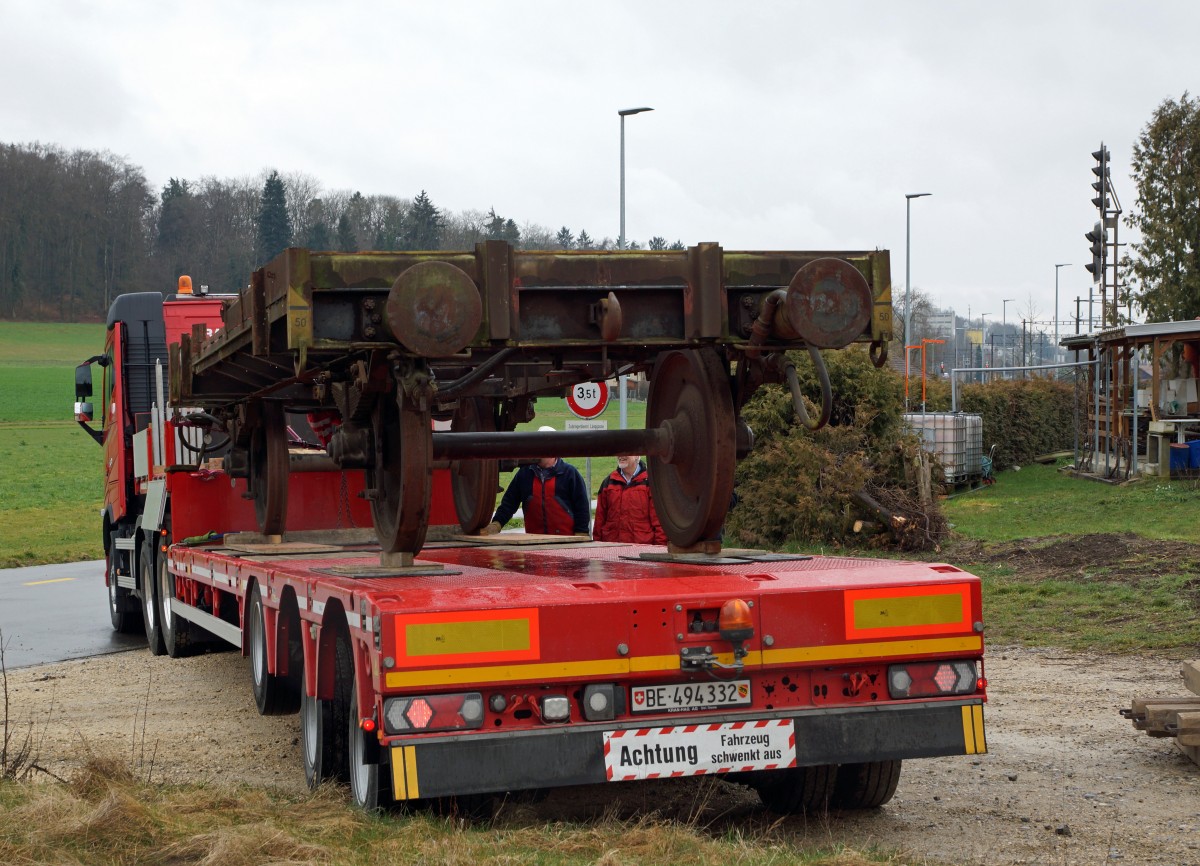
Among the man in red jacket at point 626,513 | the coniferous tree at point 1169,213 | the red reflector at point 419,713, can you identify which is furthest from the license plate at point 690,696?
the coniferous tree at point 1169,213

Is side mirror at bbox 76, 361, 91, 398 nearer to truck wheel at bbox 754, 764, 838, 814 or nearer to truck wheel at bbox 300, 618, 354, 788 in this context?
truck wheel at bbox 300, 618, 354, 788

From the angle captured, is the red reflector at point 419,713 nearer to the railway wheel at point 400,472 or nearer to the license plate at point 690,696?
the license plate at point 690,696

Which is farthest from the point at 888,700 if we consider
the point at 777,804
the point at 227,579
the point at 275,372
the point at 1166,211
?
the point at 1166,211

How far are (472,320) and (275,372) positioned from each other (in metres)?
2.58

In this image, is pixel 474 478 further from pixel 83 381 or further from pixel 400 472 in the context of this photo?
pixel 83 381

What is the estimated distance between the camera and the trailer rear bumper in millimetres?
5219

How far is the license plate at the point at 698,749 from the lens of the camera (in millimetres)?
5398

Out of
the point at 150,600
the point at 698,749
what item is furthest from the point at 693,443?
the point at 150,600

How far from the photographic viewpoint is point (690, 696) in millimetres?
5523

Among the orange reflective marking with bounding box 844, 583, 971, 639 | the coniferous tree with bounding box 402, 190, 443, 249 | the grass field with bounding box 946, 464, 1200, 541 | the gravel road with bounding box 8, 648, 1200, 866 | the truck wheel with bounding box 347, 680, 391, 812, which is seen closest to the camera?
the truck wheel with bounding box 347, 680, 391, 812

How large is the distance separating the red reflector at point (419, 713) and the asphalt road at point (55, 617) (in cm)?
789

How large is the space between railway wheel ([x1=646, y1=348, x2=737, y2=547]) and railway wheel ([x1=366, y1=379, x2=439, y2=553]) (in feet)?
4.17

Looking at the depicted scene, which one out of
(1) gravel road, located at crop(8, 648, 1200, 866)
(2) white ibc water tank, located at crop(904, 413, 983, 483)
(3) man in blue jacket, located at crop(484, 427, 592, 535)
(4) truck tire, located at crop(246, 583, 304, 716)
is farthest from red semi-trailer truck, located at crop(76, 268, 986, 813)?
(2) white ibc water tank, located at crop(904, 413, 983, 483)

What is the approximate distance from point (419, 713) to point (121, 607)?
10.1m
